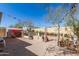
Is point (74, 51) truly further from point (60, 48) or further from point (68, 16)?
point (68, 16)

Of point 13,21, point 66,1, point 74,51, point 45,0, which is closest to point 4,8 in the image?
point 13,21

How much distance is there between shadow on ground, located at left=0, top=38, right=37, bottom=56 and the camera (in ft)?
8.87

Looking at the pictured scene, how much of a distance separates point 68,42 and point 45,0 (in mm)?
442

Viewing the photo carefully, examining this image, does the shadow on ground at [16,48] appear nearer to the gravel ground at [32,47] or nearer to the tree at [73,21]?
the gravel ground at [32,47]

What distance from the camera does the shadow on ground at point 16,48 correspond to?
2.70 metres

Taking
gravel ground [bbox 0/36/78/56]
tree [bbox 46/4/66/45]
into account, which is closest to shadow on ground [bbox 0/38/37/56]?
gravel ground [bbox 0/36/78/56]

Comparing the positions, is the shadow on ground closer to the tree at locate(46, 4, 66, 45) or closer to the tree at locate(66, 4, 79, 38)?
the tree at locate(46, 4, 66, 45)

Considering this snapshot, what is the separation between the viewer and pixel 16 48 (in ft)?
8.93

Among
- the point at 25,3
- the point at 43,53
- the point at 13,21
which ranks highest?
the point at 25,3

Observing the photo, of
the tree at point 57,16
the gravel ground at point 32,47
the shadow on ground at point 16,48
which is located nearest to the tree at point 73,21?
the tree at point 57,16

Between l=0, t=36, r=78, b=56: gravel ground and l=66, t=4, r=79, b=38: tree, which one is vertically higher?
l=66, t=4, r=79, b=38: tree

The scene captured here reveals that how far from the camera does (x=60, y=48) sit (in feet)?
8.96

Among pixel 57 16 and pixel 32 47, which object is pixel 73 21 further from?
pixel 32 47

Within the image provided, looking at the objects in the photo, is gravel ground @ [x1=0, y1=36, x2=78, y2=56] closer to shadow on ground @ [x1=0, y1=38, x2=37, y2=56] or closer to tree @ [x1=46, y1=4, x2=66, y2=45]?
shadow on ground @ [x1=0, y1=38, x2=37, y2=56]
